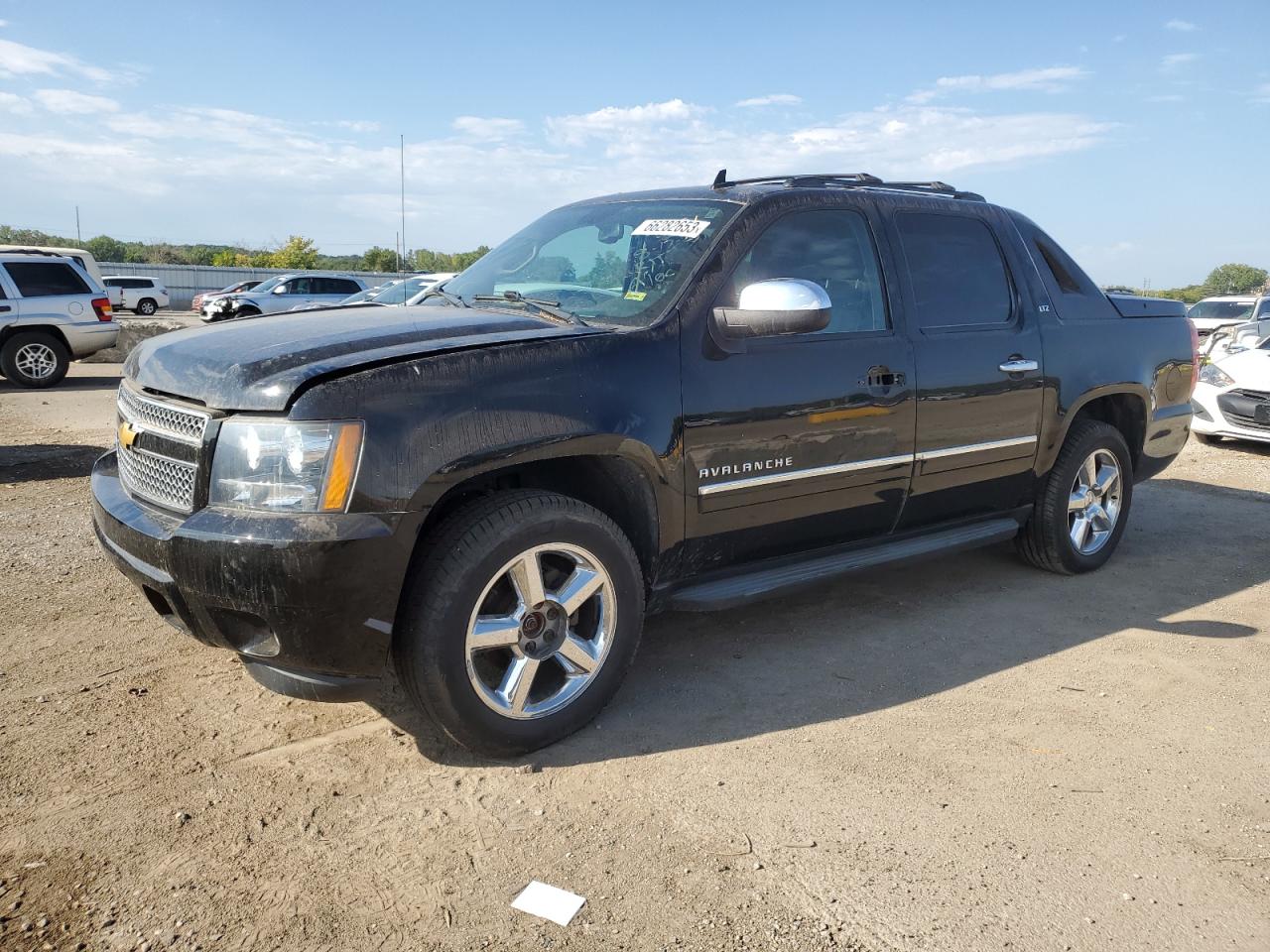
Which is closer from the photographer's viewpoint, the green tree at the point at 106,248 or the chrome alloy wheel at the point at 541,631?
the chrome alloy wheel at the point at 541,631

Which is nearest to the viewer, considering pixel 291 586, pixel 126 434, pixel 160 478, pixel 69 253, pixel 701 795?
pixel 291 586

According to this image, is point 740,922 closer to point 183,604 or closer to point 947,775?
point 947,775

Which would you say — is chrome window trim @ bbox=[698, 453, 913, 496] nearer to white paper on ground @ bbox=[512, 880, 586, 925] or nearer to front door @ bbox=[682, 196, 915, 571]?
front door @ bbox=[682, 196, 915, 571]

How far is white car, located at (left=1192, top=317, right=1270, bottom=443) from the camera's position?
9352 mm

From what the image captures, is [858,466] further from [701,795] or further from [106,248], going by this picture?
[106,248]

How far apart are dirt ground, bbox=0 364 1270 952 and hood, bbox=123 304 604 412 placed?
1163mm

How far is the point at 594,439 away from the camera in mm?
3271

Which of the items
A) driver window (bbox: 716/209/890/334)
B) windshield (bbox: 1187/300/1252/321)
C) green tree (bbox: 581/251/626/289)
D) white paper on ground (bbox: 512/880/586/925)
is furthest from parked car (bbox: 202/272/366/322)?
white paper on ground (bbox: 512/880/586/925)

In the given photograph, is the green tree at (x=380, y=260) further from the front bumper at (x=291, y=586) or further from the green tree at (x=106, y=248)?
the front bumper at (x=291, y=586)

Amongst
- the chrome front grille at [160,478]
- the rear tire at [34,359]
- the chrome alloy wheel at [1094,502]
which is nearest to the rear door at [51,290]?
the rear tire at [34,359]

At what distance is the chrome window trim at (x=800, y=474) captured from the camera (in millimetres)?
3635

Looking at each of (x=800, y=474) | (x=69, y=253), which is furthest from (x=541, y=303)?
(x=69, y=253)

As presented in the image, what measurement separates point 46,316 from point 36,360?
618 mm

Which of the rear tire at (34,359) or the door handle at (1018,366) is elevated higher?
the door handle at (1018,366)
